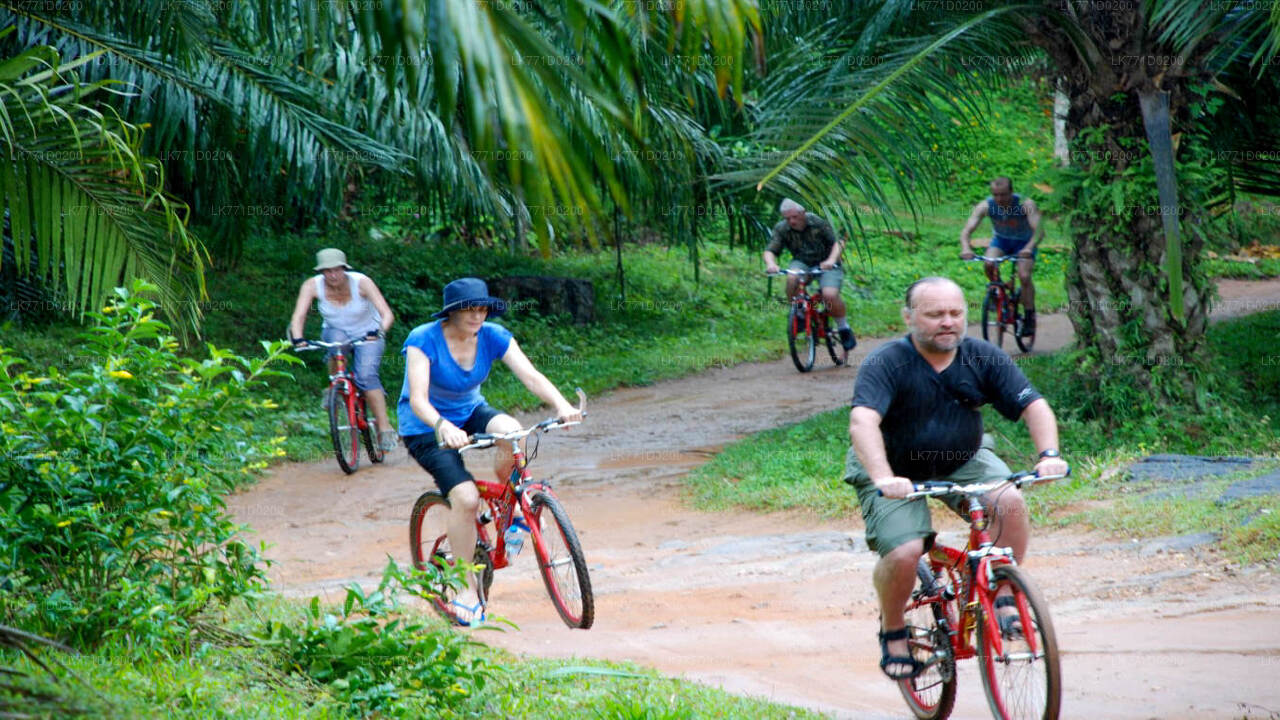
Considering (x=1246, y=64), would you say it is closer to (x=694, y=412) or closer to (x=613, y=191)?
(x=694, y=412)

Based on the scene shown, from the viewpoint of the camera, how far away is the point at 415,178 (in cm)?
1279

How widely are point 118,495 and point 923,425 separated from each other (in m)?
2.86

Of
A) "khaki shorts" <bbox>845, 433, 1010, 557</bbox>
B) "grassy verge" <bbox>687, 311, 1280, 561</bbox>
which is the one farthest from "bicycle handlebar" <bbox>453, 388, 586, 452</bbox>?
"grassy verge" <bbox>687, 311, 1280, 561</bbox>

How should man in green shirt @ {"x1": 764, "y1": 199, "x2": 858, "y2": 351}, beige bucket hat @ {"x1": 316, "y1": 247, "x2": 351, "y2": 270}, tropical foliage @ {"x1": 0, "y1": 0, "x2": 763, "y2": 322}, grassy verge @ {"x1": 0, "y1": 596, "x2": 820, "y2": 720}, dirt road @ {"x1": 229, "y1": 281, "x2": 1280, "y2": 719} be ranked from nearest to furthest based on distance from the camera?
1. tropical foliage @ {"x1": 0, "y1": 0, "x2": 763, "y2": 322}
2. grassy verge @ {"x1": 0, "y1": 596, "x2": 820, "y2": 720}
3. dirt road @ {"x1": 229, "y1": 281, "x2": 1280, "y2": 719}
4. beige bucket hat @ {"x1": 316, "y1": 247, "x2": 351, "y2": 270}
5. man in green shirt @ {"x1": 764, "y1": 199, "x2": 858, "y2": 351}

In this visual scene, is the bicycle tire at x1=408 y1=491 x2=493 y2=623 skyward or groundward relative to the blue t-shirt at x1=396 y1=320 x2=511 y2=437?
groundward

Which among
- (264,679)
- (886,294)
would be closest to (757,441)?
(264,679)

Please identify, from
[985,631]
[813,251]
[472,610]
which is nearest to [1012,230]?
[813,251]

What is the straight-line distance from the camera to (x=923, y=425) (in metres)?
4.58

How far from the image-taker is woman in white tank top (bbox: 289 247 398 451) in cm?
988

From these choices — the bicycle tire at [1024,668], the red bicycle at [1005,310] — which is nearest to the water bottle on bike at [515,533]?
the bicycle tire at [1024,668]

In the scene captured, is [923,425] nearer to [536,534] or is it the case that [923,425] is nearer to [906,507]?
[906,507]

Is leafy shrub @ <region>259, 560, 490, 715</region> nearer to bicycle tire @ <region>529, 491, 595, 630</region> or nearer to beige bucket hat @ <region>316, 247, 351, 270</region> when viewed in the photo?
bicycle tire @ <region>529, 491, 595, 630</region>

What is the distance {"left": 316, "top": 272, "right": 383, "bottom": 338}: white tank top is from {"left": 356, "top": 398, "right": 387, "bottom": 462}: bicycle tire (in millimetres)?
Answer: 596

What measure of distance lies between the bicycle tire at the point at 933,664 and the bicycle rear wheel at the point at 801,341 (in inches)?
352
